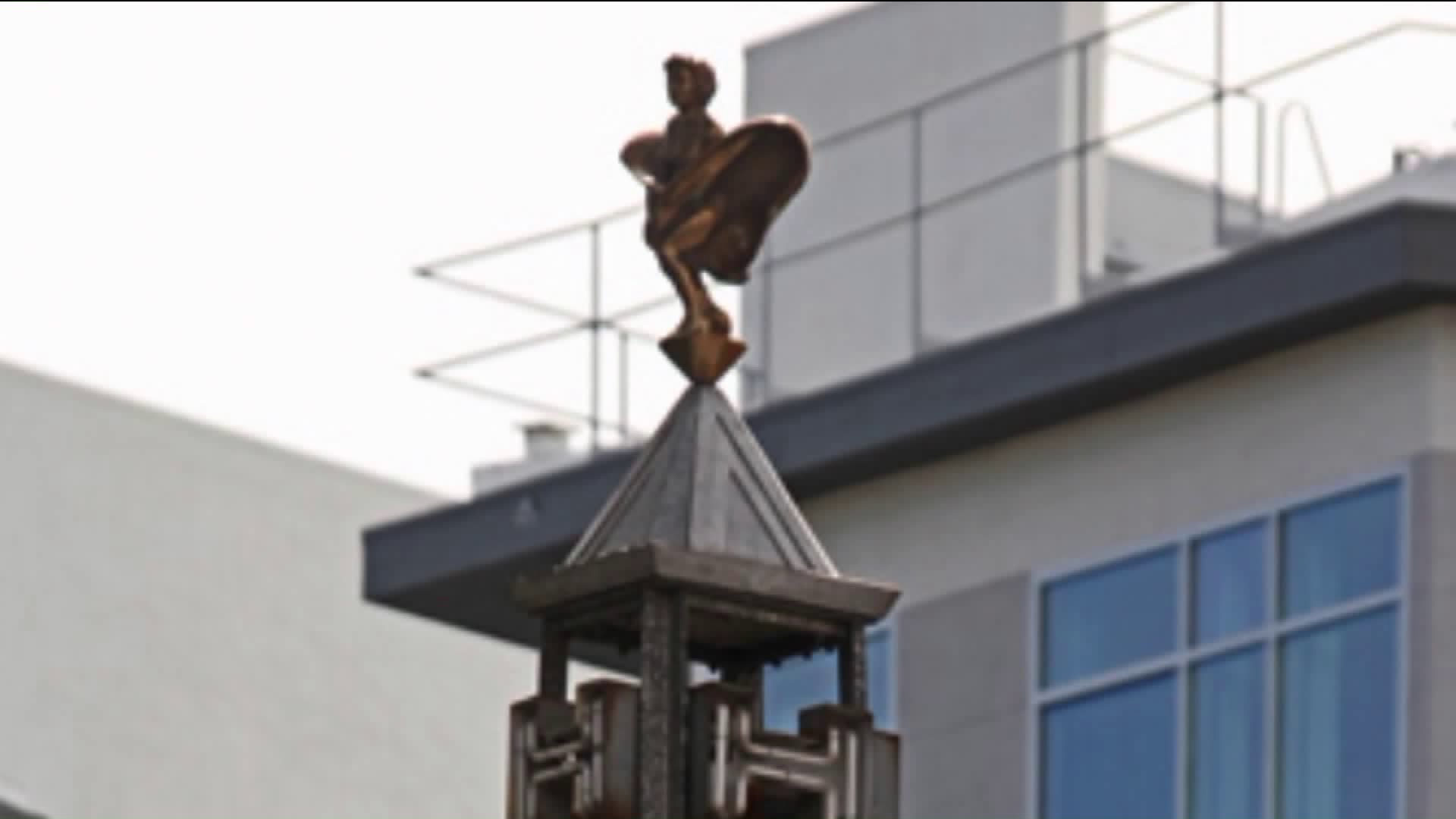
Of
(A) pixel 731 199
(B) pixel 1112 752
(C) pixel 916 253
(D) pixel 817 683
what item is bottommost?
(A) pixel 731 199

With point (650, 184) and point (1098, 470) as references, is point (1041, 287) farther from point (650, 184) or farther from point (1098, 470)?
point (650, 184)

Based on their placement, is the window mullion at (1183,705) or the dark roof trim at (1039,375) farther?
the window mullion at (1183,705)

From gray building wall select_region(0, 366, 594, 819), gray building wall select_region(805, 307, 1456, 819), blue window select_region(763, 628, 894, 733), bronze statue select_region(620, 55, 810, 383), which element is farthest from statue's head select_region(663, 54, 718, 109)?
gray building wall select_region(0, 366, 594, 819)

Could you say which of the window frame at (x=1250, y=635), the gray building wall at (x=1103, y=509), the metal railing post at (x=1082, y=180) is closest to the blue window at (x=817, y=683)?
the gray building wall at (x=1103, y=509)

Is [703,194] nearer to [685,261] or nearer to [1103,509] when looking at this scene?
[685,261]

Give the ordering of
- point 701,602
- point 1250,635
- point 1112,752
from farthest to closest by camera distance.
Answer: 1. point 1112,752
2. point 1250,635
3. point 701,602

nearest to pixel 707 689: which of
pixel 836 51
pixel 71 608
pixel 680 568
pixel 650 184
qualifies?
pixel 680 568

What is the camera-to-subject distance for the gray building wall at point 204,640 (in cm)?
5700

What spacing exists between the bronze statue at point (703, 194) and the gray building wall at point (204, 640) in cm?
3472

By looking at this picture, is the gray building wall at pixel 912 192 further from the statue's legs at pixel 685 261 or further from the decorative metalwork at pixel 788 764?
the decorative metalwork at pixel 788 764

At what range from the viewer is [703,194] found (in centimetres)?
2139

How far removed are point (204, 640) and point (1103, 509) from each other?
17.8 metres

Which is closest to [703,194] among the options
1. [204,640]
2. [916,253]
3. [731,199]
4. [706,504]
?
[731,199]

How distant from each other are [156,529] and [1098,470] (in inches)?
710
